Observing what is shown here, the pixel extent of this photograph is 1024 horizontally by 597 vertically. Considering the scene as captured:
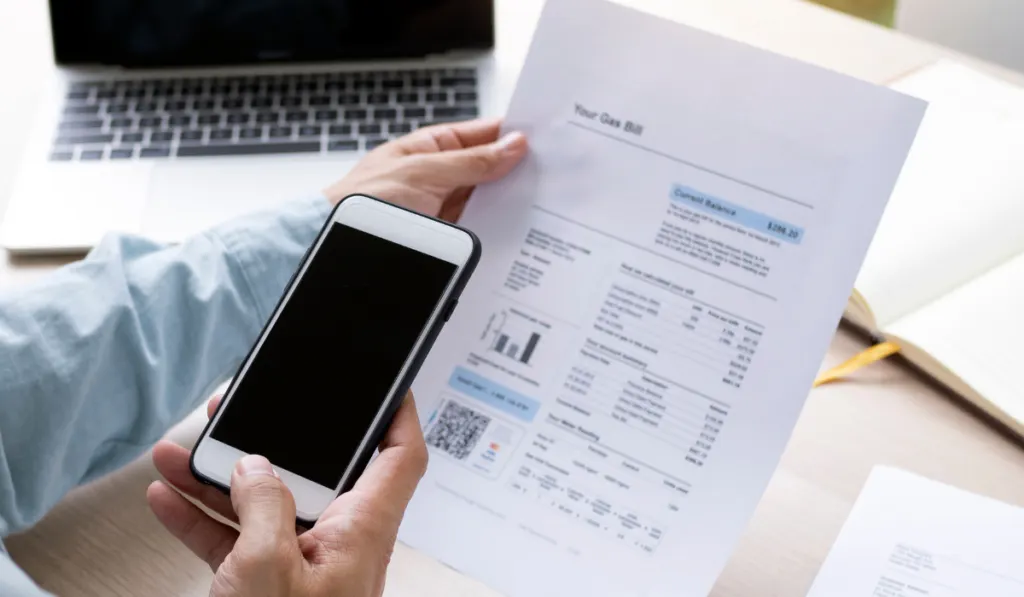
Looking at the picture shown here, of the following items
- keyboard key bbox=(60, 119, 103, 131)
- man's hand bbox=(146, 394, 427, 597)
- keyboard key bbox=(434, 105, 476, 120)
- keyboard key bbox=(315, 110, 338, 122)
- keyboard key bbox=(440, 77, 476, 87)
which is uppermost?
keyboard key bbox=(440, 77, 476, 87)

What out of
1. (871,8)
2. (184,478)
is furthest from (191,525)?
(871,8)

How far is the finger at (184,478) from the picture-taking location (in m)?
0.55

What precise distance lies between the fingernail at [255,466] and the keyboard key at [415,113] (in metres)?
0.44

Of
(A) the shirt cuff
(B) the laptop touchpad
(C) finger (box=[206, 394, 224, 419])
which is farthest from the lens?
(B) the laptop touchpad

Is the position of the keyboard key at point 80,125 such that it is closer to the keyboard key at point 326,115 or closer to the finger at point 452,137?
the keyboard key at point 326,115

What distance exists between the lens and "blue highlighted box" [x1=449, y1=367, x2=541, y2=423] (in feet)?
1.96

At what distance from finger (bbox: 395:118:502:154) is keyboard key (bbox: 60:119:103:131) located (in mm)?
312

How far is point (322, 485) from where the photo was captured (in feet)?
1.68

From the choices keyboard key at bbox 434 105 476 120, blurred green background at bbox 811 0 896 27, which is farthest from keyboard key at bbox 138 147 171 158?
blurred green background at bbox 811 0 896 27

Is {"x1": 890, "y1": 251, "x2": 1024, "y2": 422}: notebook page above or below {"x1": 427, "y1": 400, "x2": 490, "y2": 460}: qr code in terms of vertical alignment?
above

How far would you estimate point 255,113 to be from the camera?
2.80 ft

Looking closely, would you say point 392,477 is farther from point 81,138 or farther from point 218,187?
point 81,138

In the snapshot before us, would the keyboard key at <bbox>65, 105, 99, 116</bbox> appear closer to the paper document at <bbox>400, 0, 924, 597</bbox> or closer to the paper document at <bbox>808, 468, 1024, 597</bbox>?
the paper document at <bbox>400, 0, 924, 597</bbox>

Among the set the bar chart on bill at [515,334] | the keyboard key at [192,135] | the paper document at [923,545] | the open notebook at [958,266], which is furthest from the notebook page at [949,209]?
the keyboard key at [192,135]
